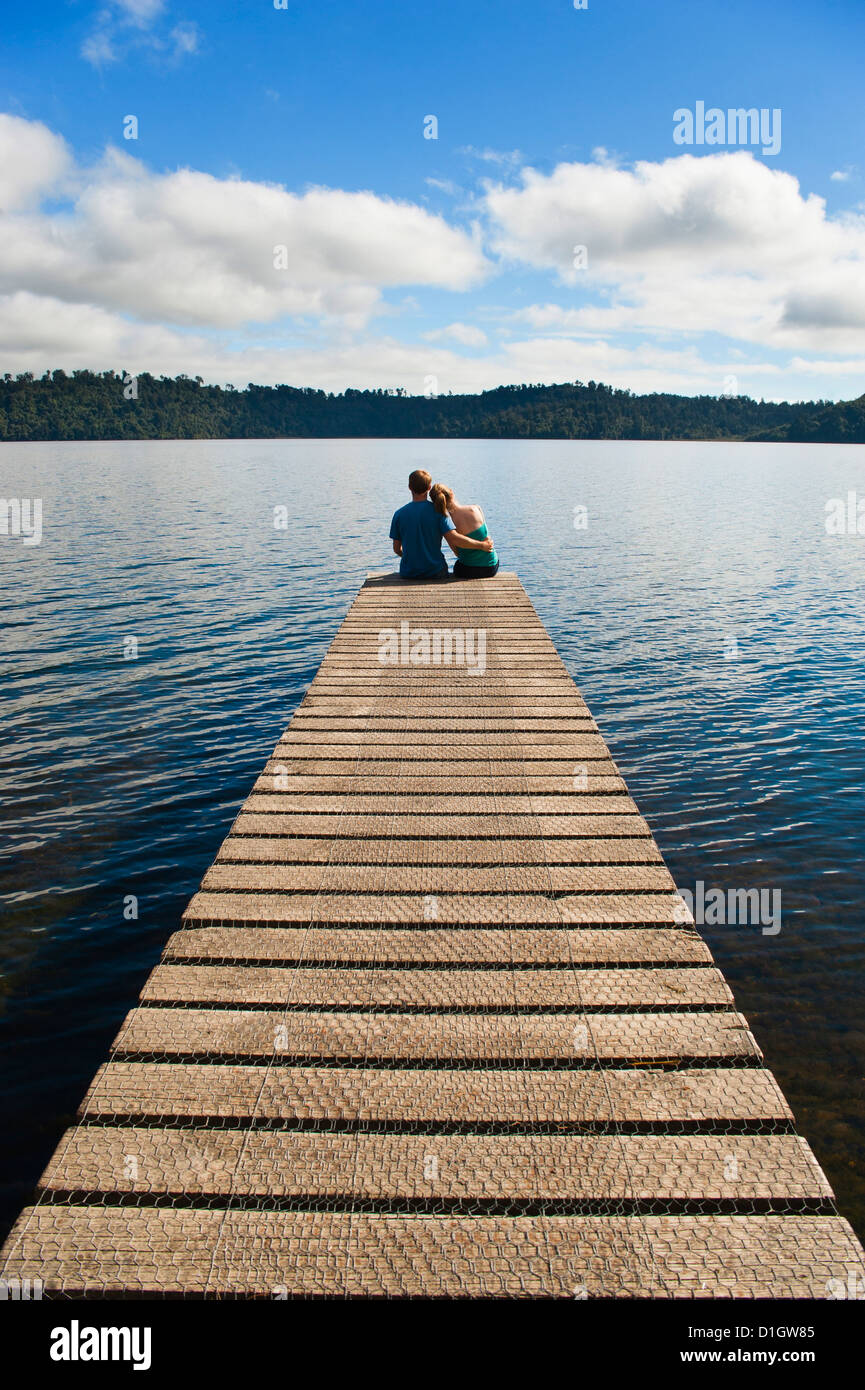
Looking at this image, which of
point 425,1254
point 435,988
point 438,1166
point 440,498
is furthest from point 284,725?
point 425,1254

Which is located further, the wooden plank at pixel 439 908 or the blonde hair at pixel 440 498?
the blonde hair at pixel 440 498

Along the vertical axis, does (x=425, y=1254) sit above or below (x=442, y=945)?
below

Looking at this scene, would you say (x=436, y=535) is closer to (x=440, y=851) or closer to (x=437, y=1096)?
(x=440, y=851)

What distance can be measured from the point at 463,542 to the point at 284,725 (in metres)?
4.17

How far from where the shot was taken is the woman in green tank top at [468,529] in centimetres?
1245

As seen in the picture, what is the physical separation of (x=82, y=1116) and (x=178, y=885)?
492cm

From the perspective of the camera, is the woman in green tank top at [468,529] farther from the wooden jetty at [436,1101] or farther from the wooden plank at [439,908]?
the wooden plank at [439,908]

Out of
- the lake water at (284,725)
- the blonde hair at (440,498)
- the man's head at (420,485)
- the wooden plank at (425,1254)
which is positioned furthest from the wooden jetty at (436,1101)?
the man's head at (420,485)

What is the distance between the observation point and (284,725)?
1218 cm

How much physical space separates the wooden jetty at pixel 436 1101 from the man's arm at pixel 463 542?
8.38 m

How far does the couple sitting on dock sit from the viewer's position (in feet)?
41.4

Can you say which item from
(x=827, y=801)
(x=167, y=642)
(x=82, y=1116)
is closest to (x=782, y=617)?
(x=827, y=801)

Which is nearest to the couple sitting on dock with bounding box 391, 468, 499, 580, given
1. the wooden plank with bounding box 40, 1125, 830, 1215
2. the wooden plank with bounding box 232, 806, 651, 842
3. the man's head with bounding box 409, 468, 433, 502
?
the man's head with bounding box 409, 468, 433, 502
